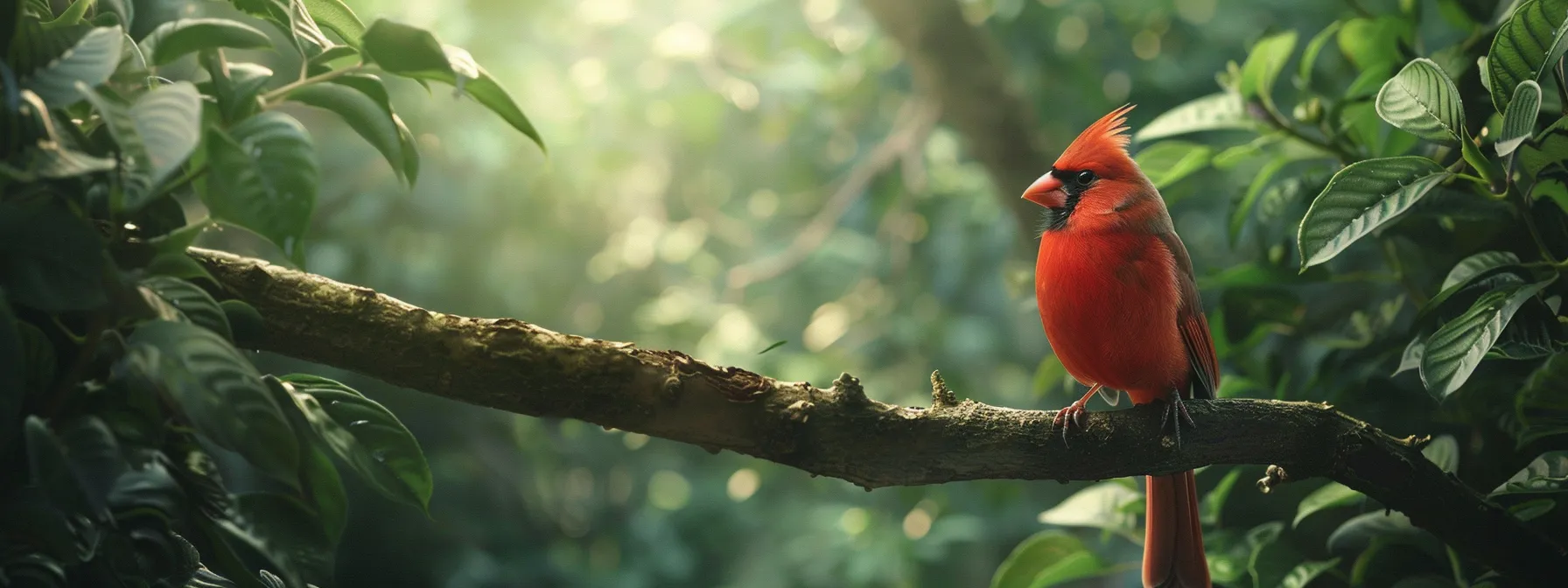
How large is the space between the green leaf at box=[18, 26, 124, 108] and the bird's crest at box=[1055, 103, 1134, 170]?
1.42 meters

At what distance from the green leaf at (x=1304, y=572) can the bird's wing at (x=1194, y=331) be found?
0.29m

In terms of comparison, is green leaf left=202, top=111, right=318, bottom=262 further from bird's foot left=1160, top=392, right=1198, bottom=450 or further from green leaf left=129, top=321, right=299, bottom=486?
bird's foot left=1160, top=392, right=1198, bottom=450

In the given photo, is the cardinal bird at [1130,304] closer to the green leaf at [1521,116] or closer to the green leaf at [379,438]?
the green leaf at [1521,116]

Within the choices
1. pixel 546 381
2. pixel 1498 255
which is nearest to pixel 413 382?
pixel 546 381

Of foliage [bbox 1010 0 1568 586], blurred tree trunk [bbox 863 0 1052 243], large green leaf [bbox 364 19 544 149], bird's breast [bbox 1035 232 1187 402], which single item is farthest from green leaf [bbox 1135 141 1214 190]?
blurred tree trunk [bbox 863 0 1052 243]

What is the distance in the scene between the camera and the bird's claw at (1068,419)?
54.0 inches

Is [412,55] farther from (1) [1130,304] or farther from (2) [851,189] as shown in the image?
(2) [851,189]

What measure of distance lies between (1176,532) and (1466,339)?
591mm

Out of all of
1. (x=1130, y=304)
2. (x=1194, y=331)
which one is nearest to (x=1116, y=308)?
(x=1130, y=304)

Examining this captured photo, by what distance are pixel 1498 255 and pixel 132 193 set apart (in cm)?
151

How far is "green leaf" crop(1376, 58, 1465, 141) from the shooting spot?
3.95ft

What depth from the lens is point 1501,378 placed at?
1.54 meters

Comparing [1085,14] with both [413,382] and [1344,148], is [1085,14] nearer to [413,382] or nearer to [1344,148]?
[1344,148]

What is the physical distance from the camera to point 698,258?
5020 millimetres
